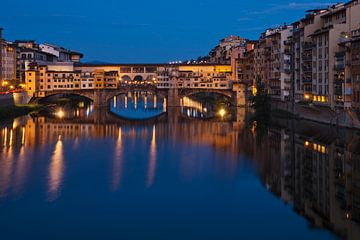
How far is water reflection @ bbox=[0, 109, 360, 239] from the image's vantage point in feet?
39.3

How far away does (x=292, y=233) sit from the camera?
32.5ft

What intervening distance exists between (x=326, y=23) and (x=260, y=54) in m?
13.1

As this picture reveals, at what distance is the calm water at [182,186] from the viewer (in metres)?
10.2

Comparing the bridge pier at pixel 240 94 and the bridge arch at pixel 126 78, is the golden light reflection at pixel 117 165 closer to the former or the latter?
the bridge pier at pixel 240 94

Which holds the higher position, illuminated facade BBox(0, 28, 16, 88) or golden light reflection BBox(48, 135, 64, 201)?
illuminated facade BBox(0, 28, 16, 88)

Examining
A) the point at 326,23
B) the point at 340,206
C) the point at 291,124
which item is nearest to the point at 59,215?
the point at 340,206

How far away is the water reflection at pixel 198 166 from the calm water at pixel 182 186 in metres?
0.03

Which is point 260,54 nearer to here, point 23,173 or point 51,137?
point 51,137

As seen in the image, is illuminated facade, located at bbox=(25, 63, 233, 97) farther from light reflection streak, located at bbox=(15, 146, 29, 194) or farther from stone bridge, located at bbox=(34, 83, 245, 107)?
light reflection streak, located at bbox=(15, 146, 29, 194)

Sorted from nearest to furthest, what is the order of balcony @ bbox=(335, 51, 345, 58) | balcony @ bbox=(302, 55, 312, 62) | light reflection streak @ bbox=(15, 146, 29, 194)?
light reflection streak @ bbox=(15, 146, 29, 194), balcony @ bbox=(335, 51, 345, 58), balcony @ bbox=(302, 55, 312, 62)

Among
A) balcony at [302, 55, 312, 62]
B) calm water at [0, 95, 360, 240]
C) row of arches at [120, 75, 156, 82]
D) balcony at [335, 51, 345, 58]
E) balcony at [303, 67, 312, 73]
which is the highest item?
row of arches at [120, 75, 156, 82]

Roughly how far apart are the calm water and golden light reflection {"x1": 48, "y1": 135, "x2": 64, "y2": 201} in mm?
28

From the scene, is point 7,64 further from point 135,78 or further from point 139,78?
point 139,78

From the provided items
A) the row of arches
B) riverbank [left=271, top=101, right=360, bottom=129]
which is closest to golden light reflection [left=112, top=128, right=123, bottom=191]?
riverbank [left=271, top=101, right=360, bottom=129]
